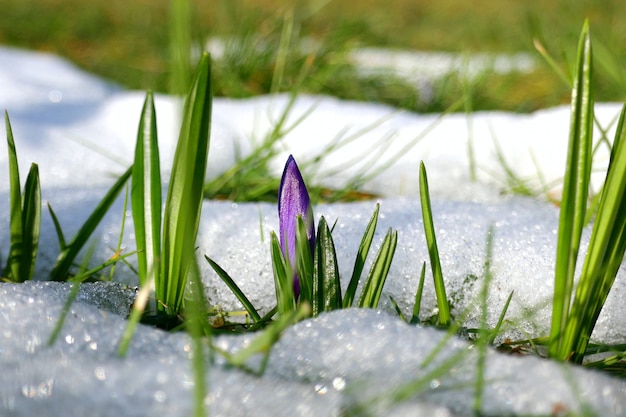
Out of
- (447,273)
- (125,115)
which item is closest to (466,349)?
(447,273)

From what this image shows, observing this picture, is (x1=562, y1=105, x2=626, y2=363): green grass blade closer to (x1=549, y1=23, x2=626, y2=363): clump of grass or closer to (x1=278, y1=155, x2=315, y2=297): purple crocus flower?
(x1=549, y1=23, x2=626, y2=363): clump of grass

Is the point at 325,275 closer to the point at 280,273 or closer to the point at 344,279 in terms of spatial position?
the point at 280,273

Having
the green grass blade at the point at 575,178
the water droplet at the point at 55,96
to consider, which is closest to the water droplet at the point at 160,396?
the green grass blade at the point at 575,178

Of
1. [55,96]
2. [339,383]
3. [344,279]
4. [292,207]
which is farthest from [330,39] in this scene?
[339,383]

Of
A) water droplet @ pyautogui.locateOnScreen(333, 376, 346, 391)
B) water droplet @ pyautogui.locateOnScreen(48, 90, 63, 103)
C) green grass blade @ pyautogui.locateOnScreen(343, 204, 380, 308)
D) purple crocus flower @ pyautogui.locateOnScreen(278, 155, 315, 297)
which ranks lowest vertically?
water droplet @ pyautogui.locateOnScreen(48, 90, 63, 103)

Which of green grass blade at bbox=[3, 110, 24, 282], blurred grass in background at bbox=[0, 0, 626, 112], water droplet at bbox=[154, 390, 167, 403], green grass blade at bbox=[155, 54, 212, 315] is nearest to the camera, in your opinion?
water droplet at bbox=[154, 390, 167, 403]

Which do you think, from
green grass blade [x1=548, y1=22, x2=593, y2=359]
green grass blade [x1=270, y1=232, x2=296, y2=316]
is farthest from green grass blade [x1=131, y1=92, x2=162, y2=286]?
green grass blade [x1=548, y1=22, x2=593, y2=359]
